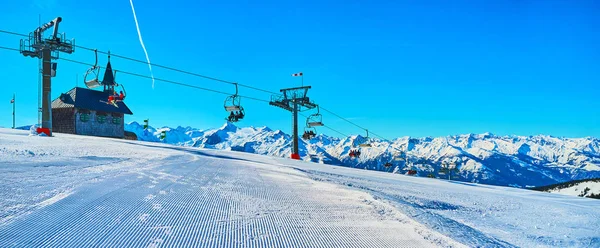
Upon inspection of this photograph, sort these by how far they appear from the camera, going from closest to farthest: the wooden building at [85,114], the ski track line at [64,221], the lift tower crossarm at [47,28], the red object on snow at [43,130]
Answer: the ski track line at [64,221]
the red object on snow at [43,130]
the lift tower crossarm at [47,28]
the wooden building at [85,114]

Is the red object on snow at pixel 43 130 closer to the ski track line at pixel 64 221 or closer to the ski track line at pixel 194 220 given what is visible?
the ski track line at pixel 194 220

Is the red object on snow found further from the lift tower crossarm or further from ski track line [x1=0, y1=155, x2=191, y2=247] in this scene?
A: ski track line [x1=0, y1=155, x2=191, y2=247]

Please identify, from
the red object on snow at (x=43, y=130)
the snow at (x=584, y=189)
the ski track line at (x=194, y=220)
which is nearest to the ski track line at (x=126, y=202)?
the ski track line at (x=194, y=220)

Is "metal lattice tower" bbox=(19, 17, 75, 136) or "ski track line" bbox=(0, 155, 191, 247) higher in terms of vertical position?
"metal lattice tower" bbox=(19, 17, 75, 136)

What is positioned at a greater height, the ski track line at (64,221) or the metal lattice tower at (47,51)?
the metal lattice tower at (47,51)

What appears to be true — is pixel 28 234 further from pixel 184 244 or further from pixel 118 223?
pixel 184 244

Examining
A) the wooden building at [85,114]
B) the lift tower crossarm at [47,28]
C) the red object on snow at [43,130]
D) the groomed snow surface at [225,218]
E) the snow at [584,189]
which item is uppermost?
the lift tower crossarm at [47,28]

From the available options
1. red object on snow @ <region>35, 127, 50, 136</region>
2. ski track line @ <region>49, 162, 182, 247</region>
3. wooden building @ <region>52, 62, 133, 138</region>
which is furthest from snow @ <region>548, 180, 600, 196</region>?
ski track line @ <region>49, 162, 182, 247</region>

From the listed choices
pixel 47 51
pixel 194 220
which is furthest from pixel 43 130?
pixel 194 220

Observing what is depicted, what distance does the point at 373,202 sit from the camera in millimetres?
5660

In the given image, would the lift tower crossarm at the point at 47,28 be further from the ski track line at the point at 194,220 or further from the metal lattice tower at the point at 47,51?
the ski track line at the point at 194,220

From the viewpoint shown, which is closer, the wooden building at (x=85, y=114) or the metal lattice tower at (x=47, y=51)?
the metal lattice tower at (x=47, y=51)

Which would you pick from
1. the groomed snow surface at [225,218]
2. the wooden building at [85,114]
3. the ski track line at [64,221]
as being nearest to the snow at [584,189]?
the wooden building at [85,114]

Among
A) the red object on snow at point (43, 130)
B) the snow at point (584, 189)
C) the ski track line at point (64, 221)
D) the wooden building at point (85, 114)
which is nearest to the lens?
the ski track line at point (64, 221)
